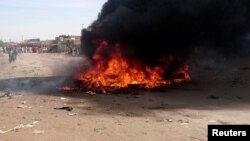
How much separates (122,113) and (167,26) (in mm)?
7247

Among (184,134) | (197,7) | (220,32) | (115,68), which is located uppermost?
(197,7)

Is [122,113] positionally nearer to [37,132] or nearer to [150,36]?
[37,132]

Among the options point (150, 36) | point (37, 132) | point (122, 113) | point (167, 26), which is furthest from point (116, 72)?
point (37, 132)

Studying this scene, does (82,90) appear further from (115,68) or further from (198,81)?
(198,81)

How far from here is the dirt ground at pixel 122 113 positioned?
863 cm

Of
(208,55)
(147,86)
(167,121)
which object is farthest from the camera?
(208,55)

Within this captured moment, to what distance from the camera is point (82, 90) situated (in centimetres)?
1578

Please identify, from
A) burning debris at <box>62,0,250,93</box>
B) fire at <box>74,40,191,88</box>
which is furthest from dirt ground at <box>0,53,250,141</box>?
burning debris at <box>62,0,250,93</box>

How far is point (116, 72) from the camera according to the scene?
16938 millimetres

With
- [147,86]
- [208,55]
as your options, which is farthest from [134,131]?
[208,55]

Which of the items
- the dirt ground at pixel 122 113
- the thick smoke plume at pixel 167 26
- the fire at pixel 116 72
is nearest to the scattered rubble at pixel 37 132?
the dirt ground at pixel 122 113

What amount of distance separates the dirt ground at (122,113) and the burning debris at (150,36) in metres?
1.72

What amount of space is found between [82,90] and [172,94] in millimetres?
3921

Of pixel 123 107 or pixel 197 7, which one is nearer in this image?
pixel 123 107
